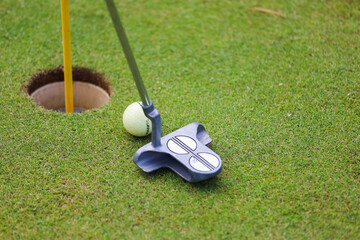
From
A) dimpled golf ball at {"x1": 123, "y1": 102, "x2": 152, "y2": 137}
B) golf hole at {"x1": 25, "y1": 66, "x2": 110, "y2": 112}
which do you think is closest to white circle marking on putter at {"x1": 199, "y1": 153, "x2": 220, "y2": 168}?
dimpled golf ball at {"x1": 123, "y1": 102, "x2": 152, "y2": 137}

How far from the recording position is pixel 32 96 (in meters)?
3.07

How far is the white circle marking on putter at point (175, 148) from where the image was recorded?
2.43 metres

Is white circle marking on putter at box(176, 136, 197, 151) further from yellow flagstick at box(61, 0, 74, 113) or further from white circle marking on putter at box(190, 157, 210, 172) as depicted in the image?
yellow flagstick at box(61, 0, 74, 113)

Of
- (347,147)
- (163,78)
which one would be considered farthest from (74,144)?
(347,147)

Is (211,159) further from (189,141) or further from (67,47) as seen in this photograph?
(67,47)

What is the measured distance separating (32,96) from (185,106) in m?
1.22

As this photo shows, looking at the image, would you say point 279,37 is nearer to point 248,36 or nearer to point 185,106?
point 248,36

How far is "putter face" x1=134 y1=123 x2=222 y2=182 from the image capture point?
7.61ft

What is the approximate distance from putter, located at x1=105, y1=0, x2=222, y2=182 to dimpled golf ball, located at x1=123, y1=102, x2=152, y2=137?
0.54ft

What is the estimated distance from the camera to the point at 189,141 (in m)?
2.51

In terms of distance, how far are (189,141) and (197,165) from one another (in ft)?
0.70

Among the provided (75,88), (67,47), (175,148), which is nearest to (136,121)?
(175,148)

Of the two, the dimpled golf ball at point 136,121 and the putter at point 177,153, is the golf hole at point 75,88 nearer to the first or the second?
the dimpled golf ball at point 136,121

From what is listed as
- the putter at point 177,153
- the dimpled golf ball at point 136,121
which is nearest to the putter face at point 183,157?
the putter at point 177,153
